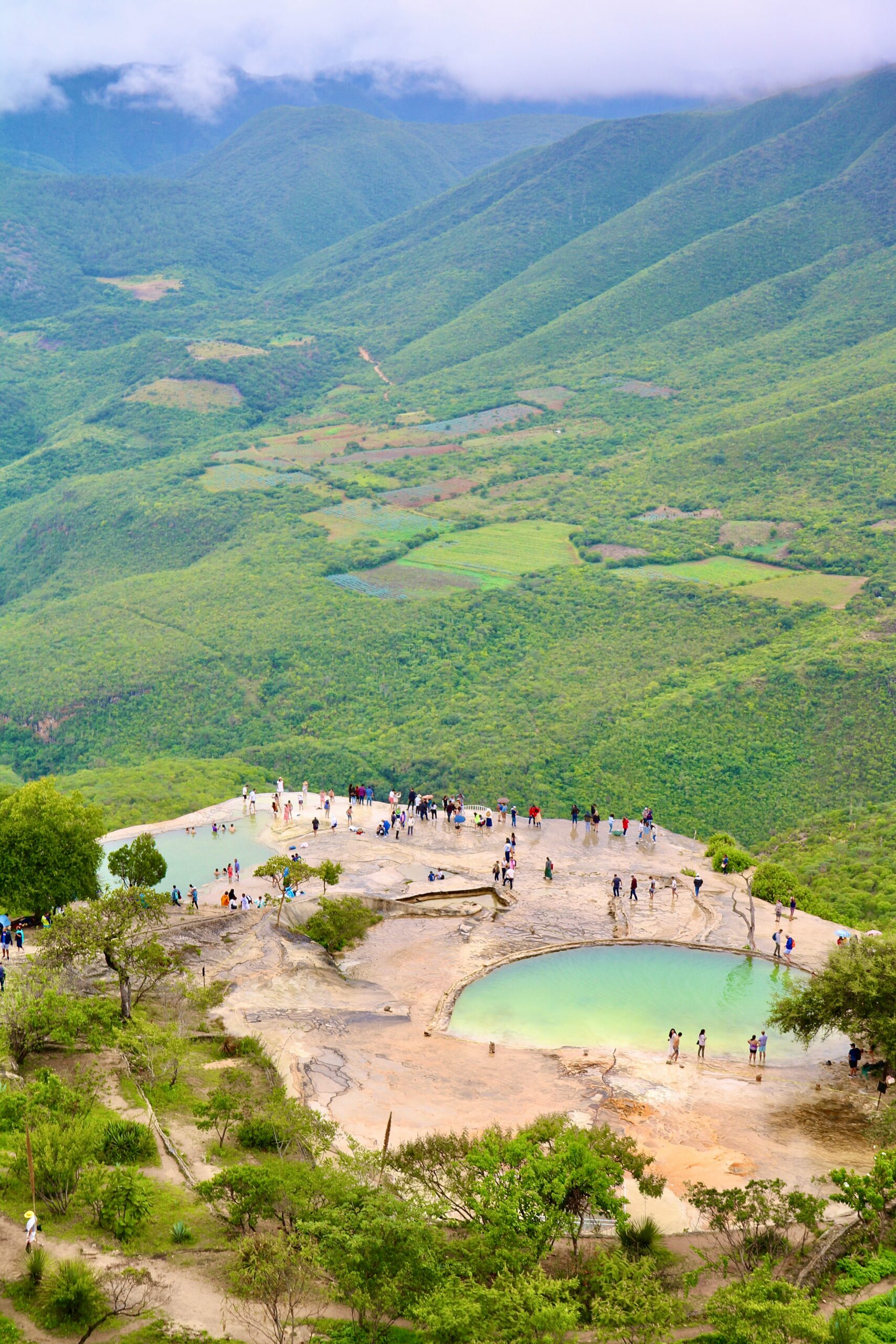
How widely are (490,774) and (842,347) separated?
115 m

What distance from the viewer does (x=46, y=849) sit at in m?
51.6

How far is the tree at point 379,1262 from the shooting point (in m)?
26.5

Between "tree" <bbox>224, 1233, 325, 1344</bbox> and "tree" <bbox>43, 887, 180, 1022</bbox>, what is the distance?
14.8 meters

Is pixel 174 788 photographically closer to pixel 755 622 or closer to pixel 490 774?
pixel 490 774

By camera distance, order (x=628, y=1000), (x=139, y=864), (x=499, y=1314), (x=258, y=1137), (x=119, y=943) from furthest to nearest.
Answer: (x=139, y=864) → (x=628, y=1000) → (x=119, y=943) → (x=258, y=1137) → (x=499, y=1314)

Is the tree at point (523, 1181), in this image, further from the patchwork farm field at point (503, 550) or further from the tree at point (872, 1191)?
the patchwork farm field at point (503, 550)

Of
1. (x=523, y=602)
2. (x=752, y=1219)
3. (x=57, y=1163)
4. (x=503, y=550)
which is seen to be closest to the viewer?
(x=752, y=1219)

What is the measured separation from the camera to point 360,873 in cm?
5819

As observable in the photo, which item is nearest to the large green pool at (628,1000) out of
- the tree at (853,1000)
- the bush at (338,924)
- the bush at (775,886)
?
the tree at (853,1000)

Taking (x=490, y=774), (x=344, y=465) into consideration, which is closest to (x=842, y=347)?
(x=344, y=465)

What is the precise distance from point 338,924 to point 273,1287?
23.9 m

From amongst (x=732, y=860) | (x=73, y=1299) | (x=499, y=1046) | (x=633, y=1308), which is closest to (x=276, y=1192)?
(x=73, y=1299)

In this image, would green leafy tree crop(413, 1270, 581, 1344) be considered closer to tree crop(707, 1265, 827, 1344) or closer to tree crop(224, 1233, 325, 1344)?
tree crop(224, 1233, 325, 1344)

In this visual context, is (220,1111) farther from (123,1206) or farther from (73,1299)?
(73,1299)
